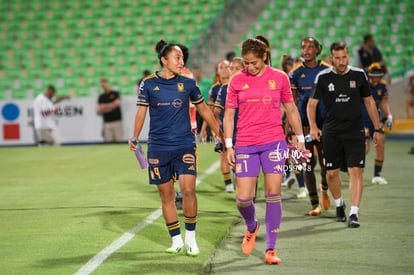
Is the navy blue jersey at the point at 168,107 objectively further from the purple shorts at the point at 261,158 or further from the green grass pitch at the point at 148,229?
the green grass pitch at the point at 148,229

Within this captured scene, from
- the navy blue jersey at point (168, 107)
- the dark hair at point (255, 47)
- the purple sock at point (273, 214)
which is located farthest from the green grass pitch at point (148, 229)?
the dark hair at point (255, 47)

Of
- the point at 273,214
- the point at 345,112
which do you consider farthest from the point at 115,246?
the point at 345,112

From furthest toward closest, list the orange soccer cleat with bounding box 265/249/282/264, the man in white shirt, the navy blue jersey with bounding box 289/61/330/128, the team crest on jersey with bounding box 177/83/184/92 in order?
1. the man in white shirt
2. the navy blue jersey with bounding box 289/61/330/128
3. the team crest on jersey with bounding box 177/83/184/92
4. the orange soccer cleat with bounding box 265/249/282/264

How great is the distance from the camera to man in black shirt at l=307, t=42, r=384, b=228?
26.4 ft

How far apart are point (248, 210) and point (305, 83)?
3141mm

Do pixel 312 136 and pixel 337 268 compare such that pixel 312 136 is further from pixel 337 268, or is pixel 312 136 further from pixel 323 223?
pixel 337 268

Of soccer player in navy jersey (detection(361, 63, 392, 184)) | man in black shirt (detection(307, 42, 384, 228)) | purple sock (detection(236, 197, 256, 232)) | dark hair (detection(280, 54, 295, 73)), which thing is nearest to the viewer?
purple sock (detection(236, 197, 256, 232))

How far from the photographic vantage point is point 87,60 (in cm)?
2733

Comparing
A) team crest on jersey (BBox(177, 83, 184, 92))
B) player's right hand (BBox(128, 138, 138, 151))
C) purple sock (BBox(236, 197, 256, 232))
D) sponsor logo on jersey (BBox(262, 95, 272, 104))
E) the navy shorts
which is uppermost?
team crest on jersey (BBox(177, 83, 184, 92))

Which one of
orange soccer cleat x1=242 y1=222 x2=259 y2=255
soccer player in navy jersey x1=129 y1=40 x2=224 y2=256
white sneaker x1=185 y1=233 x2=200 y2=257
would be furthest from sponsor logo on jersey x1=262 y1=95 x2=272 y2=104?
white sneaker x1=185 y1=233 x2=200 y2=257

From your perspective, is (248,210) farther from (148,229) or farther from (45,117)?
(45,117)

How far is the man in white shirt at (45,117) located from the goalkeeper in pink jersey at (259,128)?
16.5m

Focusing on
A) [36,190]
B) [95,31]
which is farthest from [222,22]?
[36,190]

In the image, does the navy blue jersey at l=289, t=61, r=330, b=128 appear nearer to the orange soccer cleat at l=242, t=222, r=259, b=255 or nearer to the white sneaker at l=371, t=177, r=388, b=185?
the orange soccer cleat at l=242, t=222, r=259, b=255
